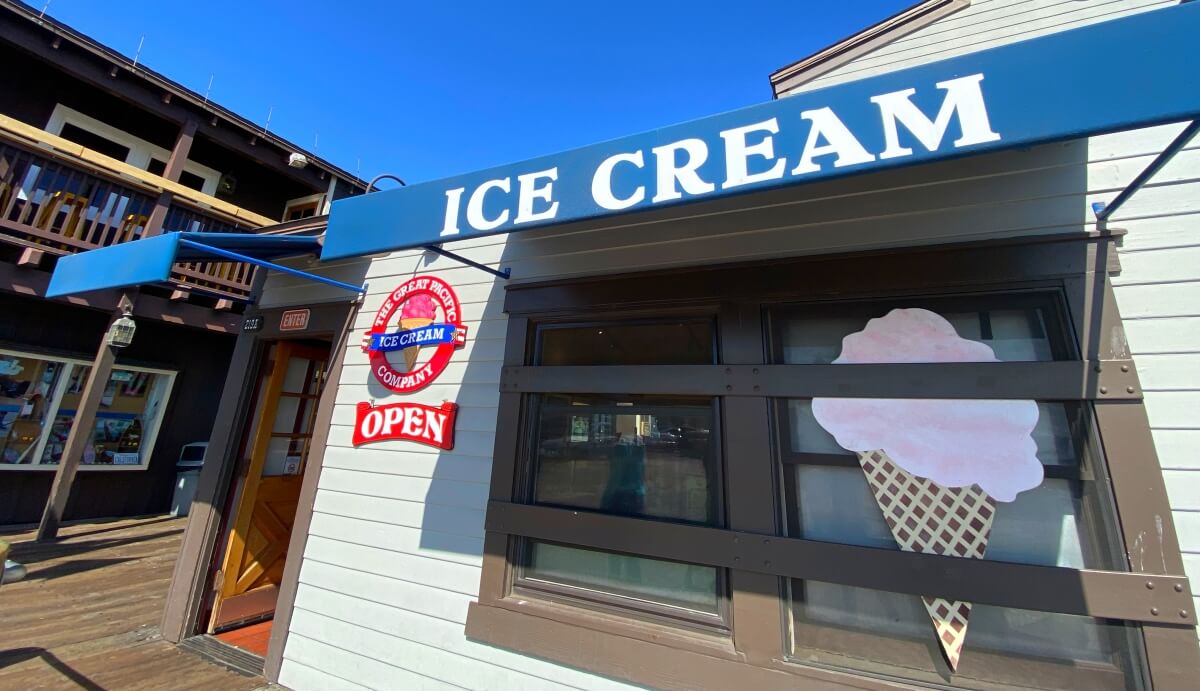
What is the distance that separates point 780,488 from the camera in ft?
6.16

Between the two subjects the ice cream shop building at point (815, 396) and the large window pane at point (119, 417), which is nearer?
the ice cream shop building at point (815, 396)

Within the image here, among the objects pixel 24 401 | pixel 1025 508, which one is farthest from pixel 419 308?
pixel 24 401

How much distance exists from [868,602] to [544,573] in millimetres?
1403

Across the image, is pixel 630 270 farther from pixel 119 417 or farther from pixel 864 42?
pixel 119 417

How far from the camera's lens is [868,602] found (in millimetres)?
1703

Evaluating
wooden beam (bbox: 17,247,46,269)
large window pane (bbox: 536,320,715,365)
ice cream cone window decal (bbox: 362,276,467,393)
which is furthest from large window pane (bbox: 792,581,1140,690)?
wooden beam (bbox: 17,247,46,269)

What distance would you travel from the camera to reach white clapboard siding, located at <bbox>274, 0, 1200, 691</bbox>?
162 cm

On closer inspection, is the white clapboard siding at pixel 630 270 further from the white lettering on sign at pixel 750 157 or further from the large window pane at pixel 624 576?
the white lettering on sign at pixel 750 157

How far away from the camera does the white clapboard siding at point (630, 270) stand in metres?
1.62

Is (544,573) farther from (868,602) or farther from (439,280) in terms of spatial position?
(439,280)

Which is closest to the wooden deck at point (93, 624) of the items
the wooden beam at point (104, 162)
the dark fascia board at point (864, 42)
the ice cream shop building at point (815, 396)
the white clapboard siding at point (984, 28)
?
the ice cream shop building at point (815, 396)

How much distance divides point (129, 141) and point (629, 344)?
10.2 meters

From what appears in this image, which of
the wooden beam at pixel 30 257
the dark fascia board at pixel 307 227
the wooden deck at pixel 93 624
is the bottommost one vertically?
the wooden deck at pixel 93 624

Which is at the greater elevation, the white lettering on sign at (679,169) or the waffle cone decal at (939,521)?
the white lettering on sign at (679,169)
